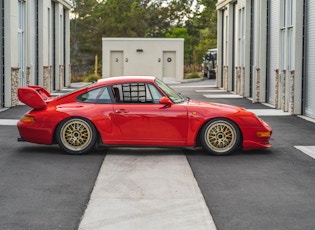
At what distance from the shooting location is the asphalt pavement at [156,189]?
7055 millimetres

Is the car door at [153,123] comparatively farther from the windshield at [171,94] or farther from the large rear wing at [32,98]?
the large rear wing at [32,98]

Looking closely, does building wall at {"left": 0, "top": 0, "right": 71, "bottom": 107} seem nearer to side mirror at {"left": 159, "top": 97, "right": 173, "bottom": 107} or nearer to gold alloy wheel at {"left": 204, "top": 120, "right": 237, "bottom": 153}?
side mirror at {"left": 159, "top": 97, "right": 173, "bottom": 107}

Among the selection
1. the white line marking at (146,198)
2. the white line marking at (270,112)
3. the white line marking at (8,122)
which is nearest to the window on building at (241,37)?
the white line marking at (270,112)

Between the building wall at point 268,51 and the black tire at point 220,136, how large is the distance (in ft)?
30.8

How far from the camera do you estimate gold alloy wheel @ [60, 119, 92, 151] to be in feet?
38.1

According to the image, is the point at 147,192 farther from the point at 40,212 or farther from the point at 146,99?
the point at 146,99

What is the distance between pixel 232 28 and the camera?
128ft

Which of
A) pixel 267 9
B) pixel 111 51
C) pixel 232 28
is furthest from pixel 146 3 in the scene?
pixel 267 9

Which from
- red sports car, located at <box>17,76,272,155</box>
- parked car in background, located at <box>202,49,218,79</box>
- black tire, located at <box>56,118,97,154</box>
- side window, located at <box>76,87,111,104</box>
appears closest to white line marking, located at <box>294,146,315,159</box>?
red sports car, located at <box>17,76,272,155</box>

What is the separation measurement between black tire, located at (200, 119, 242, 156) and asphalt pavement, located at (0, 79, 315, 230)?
186mm

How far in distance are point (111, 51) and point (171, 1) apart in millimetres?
30112

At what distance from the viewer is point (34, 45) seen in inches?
Result: 1188

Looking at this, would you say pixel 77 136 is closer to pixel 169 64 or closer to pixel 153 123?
pixel 153 123

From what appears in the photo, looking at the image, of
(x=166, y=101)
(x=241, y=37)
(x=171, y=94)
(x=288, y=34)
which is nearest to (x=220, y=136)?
(x=166, y=101)
